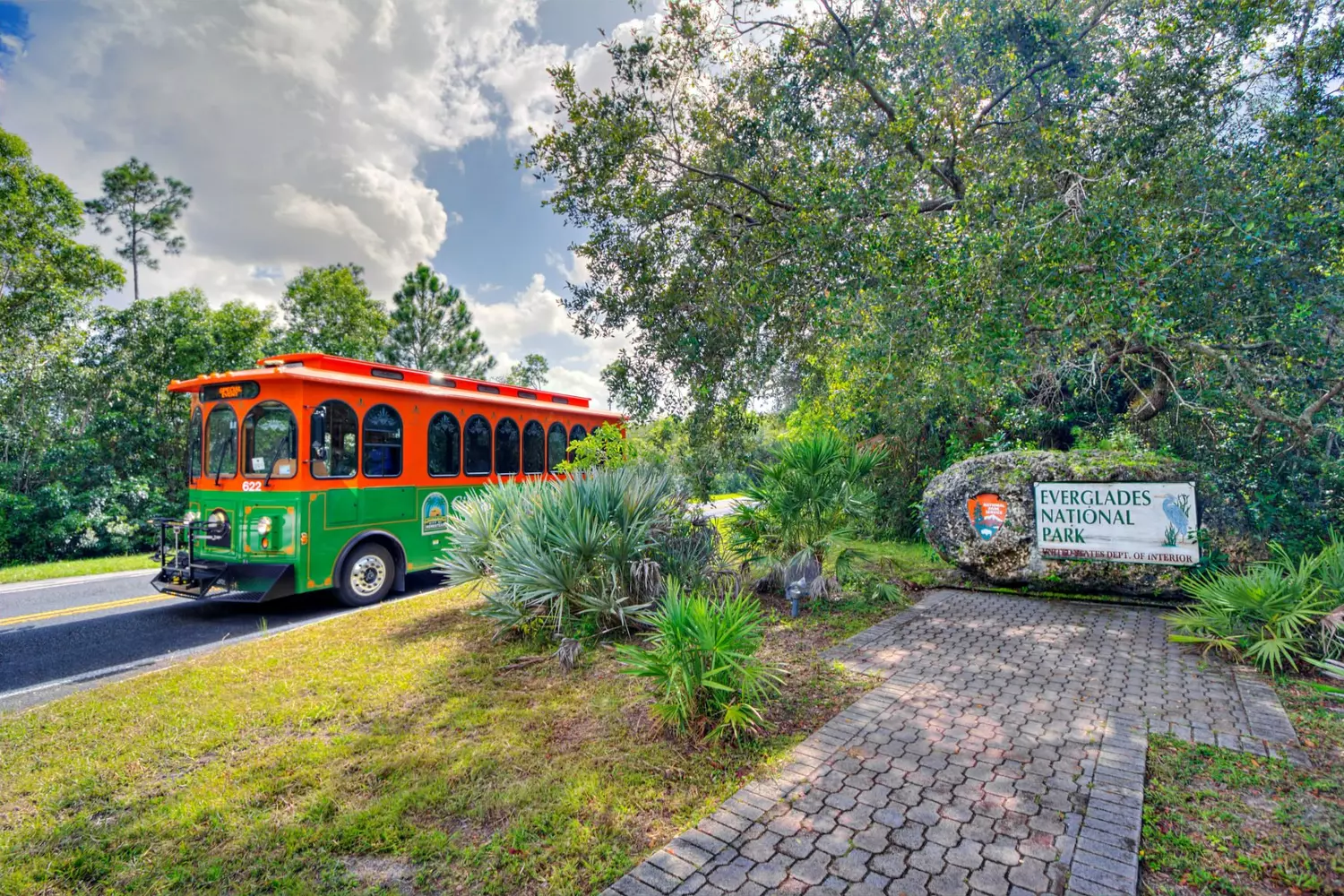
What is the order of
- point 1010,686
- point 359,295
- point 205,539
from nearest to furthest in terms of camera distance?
1. point 1010,686
2. point 205,539
3. point 359,295

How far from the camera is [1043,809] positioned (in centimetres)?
304

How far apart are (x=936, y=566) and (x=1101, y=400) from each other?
386 cm

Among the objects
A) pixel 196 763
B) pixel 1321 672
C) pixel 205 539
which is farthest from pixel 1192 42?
pixel 205 539

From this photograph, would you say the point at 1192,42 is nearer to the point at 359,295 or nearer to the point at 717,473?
the point at 717,473

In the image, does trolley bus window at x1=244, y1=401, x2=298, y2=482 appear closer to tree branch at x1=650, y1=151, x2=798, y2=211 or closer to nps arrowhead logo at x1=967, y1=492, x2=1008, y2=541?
tree branch at x1=650, y1=151, x2=798, y2=211

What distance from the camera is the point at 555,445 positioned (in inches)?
459

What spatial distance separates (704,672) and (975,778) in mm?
1604

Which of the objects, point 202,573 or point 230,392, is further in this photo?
point 230,392

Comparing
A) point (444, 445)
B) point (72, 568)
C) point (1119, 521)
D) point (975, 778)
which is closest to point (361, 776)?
point (975, 778)

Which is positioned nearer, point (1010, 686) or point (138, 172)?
point (1010, 686)

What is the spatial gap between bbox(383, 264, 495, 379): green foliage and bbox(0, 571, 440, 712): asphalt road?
668 inches

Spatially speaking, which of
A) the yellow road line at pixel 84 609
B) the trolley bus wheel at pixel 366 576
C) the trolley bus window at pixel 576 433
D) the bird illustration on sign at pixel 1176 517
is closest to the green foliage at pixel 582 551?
the trolley bus wheel at pixel 366 576

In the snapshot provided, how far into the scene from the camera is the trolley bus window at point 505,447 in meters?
10.5

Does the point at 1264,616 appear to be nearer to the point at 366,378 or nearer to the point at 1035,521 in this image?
the point at 1035,521
